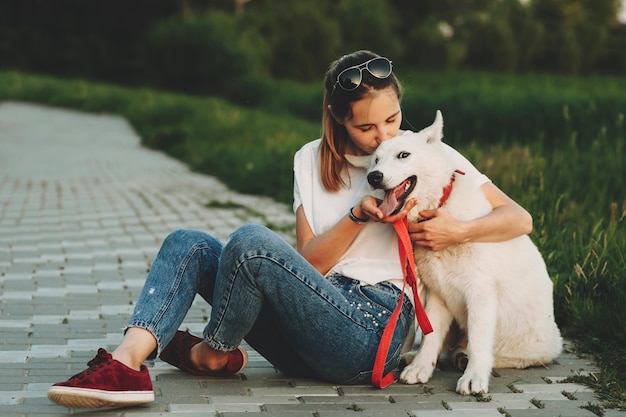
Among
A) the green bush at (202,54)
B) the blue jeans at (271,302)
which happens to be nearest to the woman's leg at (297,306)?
the blue jeans at (271,302)

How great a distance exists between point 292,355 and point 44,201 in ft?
24.1

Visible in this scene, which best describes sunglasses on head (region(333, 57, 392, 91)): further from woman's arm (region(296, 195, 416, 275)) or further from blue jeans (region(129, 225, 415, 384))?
blue jeans (region(129, 225, 415, 384))

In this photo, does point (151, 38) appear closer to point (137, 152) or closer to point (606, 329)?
point (137, 152)

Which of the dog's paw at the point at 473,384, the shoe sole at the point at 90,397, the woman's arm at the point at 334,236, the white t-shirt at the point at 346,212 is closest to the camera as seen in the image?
the shoe sole at the point at 90,397

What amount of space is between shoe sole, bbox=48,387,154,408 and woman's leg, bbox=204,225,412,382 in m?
0.48

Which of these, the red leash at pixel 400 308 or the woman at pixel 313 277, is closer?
the woman at pixel 313 277

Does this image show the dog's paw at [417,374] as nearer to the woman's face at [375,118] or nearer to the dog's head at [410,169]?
the dog's head at [410,169]

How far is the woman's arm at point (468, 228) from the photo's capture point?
3.69 m

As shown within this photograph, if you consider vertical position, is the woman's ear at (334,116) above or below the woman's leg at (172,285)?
above

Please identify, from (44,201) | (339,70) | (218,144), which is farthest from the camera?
(218,144)

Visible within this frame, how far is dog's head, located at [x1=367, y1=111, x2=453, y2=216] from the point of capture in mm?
3527

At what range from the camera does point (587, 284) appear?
16.9ft

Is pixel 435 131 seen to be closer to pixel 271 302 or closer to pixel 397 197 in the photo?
pixel 397 197

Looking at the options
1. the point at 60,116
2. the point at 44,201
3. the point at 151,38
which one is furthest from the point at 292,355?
the point at 151,38
